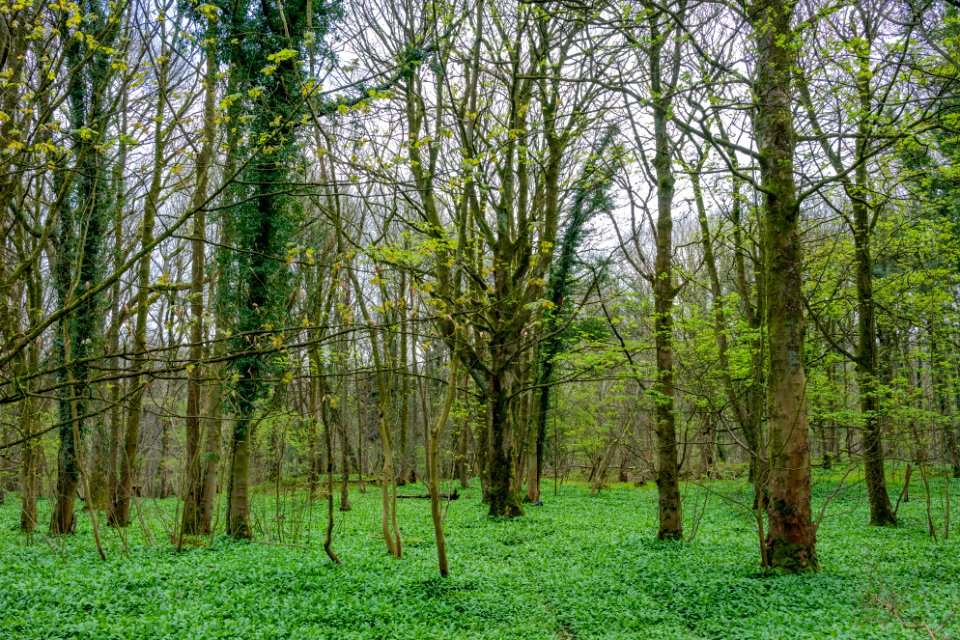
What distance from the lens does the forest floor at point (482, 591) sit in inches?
221

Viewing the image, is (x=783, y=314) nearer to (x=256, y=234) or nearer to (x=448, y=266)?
(x=448, y=266)

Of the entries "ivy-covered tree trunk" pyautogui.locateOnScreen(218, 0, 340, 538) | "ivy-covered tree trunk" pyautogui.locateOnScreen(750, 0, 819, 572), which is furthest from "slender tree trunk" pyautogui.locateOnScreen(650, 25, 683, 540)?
"ivy-covered tree trunk" pyautogui.locateOnScreen(218, 0, 340, 538)

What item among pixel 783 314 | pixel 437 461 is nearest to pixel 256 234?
pixel 437 461

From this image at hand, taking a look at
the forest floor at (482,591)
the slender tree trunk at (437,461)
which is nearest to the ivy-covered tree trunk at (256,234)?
the forest floor at (482,591)

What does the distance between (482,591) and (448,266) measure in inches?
200

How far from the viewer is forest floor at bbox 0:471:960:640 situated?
18.4ft

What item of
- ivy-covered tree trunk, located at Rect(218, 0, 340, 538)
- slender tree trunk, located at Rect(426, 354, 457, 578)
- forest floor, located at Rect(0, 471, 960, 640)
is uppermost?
ivy-covered tree trunk, located at Rect(218, 0, 340, 538)

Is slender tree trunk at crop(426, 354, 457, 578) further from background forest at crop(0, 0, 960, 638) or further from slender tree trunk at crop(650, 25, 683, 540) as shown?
slender tree trunk at crop(650, 25, 683, 540)

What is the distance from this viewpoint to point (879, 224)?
13273 millimetres

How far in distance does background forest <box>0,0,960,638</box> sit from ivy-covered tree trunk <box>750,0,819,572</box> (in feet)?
0.12

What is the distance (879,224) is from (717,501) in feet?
31.0

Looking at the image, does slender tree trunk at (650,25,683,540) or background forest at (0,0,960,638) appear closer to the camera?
background forest at (0,0,960,638)

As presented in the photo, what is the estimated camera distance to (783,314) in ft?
24.8

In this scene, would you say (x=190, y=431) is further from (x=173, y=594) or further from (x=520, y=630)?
(x=520, y=630)
